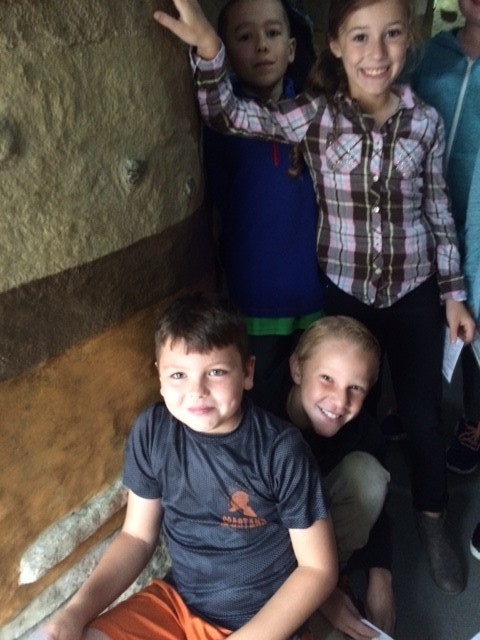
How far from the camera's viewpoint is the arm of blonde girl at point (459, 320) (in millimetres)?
1449

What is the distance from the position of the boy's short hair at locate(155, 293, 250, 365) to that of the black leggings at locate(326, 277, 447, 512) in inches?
16.1

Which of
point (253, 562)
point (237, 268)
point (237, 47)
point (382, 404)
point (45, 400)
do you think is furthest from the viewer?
point (382, 404)

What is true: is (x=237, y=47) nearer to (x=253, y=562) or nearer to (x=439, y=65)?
(x=439, y=65)

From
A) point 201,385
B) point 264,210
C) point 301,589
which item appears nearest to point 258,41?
point 264,210

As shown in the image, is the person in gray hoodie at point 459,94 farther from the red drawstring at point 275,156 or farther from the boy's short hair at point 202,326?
the boy's short hair at point 202,326

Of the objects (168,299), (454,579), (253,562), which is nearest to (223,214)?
(168,299)

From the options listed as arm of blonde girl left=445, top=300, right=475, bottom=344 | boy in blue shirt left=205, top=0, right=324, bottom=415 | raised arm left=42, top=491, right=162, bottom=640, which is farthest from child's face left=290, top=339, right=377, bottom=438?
raised arm left=42, top=491, right=162, bottom=640

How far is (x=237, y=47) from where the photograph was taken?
132cm

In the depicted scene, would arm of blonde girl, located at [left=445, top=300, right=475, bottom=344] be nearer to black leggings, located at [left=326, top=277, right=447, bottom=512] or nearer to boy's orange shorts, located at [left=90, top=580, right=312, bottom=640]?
black leggings, located at [left=326, top=277, right=447, bottom=512]

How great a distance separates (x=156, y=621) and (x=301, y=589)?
252 mm

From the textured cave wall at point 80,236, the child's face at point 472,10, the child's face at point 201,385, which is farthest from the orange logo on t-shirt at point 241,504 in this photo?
the child's face at point 472,10

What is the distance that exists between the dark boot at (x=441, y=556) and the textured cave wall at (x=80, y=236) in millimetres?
777

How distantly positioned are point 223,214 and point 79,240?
487mm

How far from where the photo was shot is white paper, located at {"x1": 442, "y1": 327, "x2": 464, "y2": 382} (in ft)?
4.81
